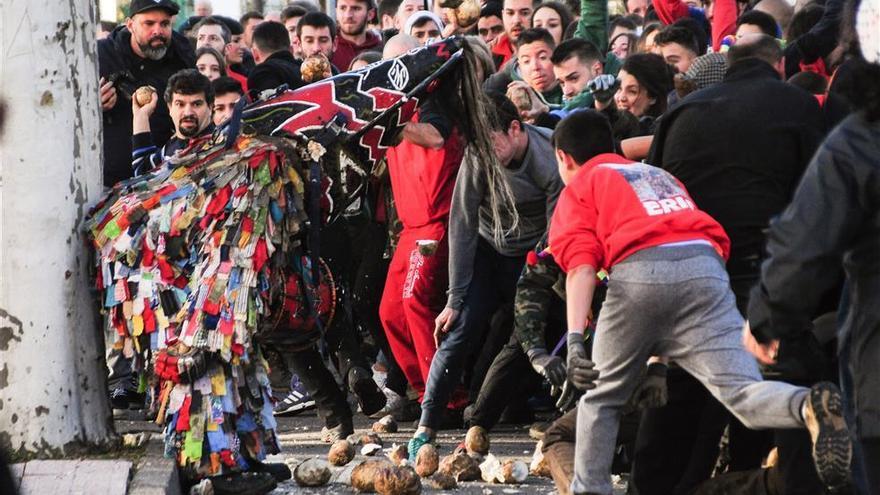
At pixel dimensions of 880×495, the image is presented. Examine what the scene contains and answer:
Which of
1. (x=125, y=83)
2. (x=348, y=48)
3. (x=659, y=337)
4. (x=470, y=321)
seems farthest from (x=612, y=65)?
(x=659, y=337)

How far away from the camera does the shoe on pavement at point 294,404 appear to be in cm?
994

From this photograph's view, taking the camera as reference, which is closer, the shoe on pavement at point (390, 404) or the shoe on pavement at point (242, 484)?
the shoe on pavement at point (242, 484)

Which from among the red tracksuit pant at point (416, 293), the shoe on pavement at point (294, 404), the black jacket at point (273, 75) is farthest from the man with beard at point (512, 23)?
the shoe on pavement at point (294, 404)

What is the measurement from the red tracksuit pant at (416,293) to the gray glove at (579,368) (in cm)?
275

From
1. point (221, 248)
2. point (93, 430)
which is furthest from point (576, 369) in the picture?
point (93, 430)

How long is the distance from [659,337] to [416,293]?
2960 mm

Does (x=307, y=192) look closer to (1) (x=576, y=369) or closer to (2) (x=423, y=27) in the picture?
(1) (x=576, y=369)

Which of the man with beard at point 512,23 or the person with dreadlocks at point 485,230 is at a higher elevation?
the man with beard at point 512,23

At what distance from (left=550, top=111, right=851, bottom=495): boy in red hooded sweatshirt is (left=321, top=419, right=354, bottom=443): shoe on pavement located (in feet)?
9.05

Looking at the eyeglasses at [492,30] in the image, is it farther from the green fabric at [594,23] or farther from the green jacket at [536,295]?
the green jacket at [536,295]

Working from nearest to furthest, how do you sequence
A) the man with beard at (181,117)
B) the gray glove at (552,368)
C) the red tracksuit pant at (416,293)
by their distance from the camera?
1. the gray glove at (552,368)
2. the red tracksuit pant at (416,293)
3. the man with beard at (181,117)

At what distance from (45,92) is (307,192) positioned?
119 cm

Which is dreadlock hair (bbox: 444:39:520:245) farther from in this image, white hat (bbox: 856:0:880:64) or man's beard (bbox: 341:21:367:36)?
man's beard (bbox: 341:21:367:36)

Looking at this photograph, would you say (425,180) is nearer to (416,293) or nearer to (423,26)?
(416,293)
